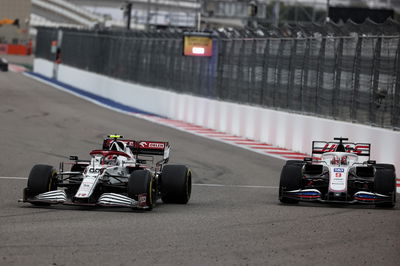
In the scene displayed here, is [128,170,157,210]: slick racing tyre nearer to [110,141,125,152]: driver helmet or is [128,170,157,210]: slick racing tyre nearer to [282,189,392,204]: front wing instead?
[110,141,125,152]: driver helmet

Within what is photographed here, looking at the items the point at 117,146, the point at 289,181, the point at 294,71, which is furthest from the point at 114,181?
the point at 294,71

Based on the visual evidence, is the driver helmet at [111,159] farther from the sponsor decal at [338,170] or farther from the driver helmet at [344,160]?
the driver helmet at [344,160]

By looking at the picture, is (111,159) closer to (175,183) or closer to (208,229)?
(175,183)

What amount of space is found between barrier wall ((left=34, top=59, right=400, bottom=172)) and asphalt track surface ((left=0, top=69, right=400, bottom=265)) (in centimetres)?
204

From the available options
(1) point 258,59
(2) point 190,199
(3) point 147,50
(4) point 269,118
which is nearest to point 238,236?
(2) point 190,199

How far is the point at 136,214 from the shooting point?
11633 millimetres

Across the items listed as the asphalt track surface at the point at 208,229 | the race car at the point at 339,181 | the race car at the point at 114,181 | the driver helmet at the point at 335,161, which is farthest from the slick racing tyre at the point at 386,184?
the race car at the point at 114,181

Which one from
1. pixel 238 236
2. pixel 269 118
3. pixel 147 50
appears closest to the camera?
pixel 238 236

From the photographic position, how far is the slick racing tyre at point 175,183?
42.3ft

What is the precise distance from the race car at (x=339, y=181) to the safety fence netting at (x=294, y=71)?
191 inches

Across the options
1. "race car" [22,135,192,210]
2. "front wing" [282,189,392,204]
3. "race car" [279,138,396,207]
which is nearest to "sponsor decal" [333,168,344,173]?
"race car" [279,138,396,207]

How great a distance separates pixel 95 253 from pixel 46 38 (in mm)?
61773

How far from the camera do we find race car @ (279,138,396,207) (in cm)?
1292

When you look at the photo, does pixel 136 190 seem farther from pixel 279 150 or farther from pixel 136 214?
pixel 279 150
